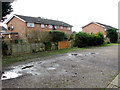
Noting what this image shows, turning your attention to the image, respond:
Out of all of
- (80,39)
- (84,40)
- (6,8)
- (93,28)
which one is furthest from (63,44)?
(93,28)

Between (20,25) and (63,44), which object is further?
(20,25)

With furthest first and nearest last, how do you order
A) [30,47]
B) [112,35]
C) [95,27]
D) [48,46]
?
1. [95,27]
2. [112,35]
3. [48,46]
4. [30,47]

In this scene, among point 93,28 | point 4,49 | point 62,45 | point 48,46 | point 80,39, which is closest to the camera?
point 4,49

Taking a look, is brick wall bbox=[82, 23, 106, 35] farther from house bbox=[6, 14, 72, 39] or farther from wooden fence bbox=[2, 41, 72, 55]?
wooden fence bbox=[2, 41, 72, 55]

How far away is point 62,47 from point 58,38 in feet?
5.19

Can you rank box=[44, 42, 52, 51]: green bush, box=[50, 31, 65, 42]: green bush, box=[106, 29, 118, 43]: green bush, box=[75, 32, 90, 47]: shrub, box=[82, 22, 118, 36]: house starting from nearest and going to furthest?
box=[44, 42, 52, 51]: green bush → box=[50, 31, 65, 42]: green bush → box=[75, 32, 90, 47]: shrub → box=[106, 29, 118, 43]: green bush → box=[82, 22, 118, 36]: house

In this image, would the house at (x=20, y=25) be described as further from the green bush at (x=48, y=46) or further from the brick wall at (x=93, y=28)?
the brick wall at (x=93, y=28)

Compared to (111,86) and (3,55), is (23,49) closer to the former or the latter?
(3,55)

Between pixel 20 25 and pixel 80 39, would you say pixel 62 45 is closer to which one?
pixel 80 39

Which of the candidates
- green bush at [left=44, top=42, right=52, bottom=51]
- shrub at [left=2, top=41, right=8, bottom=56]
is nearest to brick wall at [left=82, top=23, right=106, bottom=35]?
green bush at [left=44, top=42, right=52, bottom=51]

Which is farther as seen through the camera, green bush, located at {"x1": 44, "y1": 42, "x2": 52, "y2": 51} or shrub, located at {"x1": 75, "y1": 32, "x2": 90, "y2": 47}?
shrub, located at {"x1": 75, "y1": 32, "x2": 90, "y2": 47}

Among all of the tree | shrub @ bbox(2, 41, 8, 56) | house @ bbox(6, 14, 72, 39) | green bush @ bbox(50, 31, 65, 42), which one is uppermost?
house @ bbox(6, 14, 72, 39)

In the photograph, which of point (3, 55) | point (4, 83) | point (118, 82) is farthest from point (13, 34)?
point (118, 82)

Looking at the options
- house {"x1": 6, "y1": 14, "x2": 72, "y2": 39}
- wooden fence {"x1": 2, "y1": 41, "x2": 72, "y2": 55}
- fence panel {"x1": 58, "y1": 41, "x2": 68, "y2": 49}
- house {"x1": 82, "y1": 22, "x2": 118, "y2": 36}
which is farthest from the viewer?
house {"x1": 82, "y1": 22, "x2": 118, "y2": 36}
